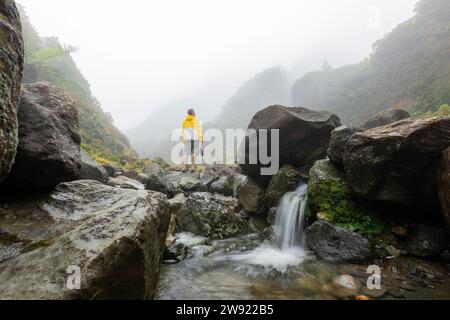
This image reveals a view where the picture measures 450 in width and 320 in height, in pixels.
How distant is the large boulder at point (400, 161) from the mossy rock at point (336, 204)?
1.13 ft

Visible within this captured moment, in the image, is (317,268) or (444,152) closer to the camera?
(444,152)

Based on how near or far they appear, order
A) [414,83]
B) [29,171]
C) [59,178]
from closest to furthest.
Result: [29,171] < [59,178] < [414,83]

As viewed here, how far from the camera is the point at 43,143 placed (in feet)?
13.9

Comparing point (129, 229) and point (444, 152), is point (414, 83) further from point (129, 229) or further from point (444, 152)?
point (129, 229)

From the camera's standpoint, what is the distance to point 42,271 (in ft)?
Answer: 9.57

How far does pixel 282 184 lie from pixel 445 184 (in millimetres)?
3934

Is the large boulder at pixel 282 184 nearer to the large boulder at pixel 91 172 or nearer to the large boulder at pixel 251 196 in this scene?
the large boulder at pixel 251 196

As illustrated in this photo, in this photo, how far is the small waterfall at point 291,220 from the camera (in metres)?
6.47

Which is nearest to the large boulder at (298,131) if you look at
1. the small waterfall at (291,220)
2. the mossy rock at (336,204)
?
the small waterfall at (291,220)

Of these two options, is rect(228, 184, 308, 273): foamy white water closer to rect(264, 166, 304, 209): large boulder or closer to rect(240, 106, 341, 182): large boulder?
rect(264, 166, 304, 209): large boulder

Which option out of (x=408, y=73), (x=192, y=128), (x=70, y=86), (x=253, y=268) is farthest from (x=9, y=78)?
(x=408, y=73)

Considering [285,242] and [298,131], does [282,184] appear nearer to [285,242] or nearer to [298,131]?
[298,131]

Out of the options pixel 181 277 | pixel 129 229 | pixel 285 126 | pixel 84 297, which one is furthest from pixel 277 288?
pixel 285 126
